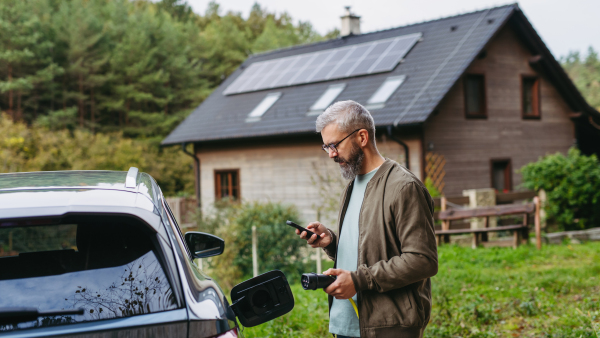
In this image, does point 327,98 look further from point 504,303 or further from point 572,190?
point 504,303

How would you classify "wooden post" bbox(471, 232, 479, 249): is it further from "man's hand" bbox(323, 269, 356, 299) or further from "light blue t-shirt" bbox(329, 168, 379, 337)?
"man's hand" bbox(323, 269, 356, 299)

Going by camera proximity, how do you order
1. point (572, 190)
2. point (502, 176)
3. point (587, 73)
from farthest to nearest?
point (587, 73) < point (502, 176) < point (572, 190)

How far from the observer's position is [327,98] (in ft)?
63.3

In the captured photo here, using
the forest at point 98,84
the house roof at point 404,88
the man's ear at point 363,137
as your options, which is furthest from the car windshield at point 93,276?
the forest at point 98,84

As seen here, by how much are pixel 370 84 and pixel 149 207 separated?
16863mm

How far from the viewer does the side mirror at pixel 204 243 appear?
3.95 m

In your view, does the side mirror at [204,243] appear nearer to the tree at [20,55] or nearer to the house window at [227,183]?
the house window at [227,183]

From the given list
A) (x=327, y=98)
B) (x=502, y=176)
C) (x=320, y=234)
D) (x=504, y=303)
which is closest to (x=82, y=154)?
(x=327, y=98)

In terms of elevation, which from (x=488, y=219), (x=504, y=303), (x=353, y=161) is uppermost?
(x=353, y=161)

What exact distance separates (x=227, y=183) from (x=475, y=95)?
9149 millimetres

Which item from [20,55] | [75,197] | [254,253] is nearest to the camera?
[75,197]

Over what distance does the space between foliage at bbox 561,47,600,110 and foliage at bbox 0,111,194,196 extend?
37.1m

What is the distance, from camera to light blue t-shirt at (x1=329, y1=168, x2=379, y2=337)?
3.01 meters

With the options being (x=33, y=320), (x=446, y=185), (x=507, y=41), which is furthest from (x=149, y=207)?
(x=507, y=41)
